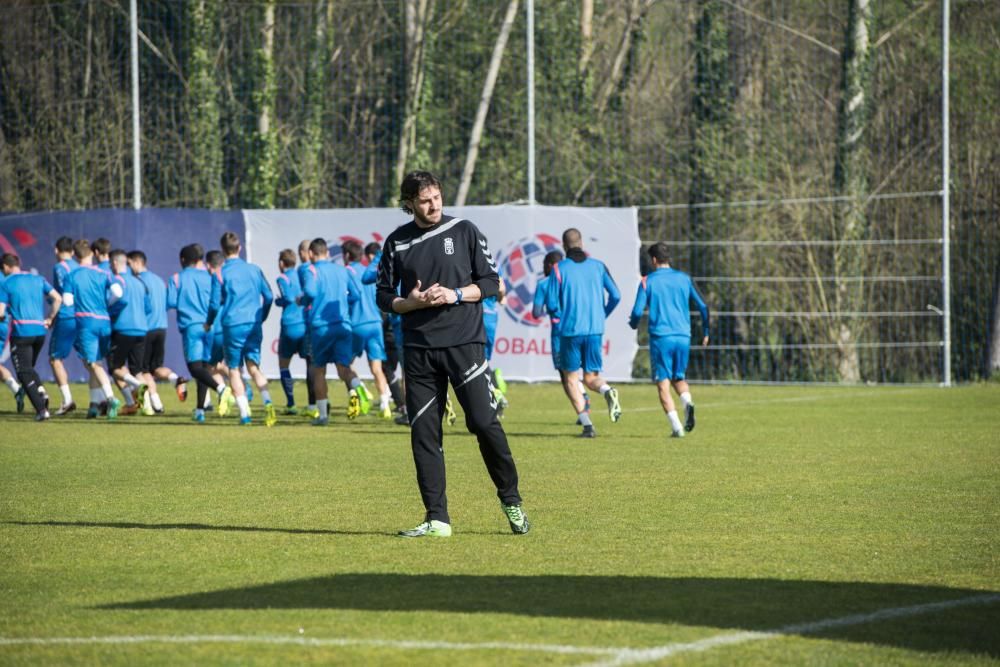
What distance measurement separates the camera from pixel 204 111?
2769 centimetres

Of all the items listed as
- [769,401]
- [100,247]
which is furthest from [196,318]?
[769,401]

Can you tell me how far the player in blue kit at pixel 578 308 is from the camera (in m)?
16.5

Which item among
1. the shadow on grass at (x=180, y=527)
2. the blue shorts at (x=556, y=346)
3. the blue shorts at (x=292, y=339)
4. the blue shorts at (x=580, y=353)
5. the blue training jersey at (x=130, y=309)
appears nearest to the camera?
the shadow on grass at (x=180, y=527)

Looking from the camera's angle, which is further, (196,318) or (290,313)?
(290,313)

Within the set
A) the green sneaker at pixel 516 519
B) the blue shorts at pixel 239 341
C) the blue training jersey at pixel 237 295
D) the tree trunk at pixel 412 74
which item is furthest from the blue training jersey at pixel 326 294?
the green sneaker at pixel 516 519

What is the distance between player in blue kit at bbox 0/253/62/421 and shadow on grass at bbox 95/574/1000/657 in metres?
12.5

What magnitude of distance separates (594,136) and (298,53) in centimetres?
578

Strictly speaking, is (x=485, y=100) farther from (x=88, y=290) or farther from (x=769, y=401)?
(x=88, y=290)

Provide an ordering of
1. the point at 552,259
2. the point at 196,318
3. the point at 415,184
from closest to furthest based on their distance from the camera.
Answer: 1. the point at 415,184
2. the point at 552,259
3. the point at 196,318

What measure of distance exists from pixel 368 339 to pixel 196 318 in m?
2.26

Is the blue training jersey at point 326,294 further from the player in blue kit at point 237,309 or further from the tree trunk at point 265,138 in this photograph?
the tree trunk at point 265,138

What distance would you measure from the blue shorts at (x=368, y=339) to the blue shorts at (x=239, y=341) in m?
1.17

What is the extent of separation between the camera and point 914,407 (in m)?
20.3

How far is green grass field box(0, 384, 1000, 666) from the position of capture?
6.20 metres
